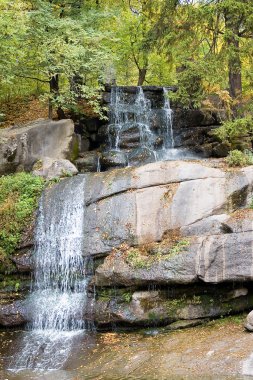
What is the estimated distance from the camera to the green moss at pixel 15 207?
1176 cm

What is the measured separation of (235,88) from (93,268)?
776cm

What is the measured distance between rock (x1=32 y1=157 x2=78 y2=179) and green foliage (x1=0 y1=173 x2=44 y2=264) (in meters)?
0.43

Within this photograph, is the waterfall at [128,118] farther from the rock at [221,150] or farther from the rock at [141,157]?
the rock at [221,150]

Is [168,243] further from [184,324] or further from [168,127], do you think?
[168,127]

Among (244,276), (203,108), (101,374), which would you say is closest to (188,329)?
(244,276)

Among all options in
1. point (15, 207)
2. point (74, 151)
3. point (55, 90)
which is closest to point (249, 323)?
point (15, 207)

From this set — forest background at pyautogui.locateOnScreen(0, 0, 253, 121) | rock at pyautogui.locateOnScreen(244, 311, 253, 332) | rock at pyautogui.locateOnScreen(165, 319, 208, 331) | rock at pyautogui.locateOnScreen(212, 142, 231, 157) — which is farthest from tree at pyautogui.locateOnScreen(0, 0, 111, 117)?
rock at pyautogui.locateOnScreen(244, 311, 253, 332)

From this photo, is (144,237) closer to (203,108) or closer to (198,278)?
→ (198,278)

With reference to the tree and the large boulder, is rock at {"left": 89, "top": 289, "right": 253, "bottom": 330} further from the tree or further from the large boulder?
the tree

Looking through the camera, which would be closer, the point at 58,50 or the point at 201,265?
the point at 201,265

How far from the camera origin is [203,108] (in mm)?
16406

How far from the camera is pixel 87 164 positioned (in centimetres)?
1522

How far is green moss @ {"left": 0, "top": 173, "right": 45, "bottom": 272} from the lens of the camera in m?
11.8

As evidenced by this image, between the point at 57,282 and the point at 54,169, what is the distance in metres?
4.05
